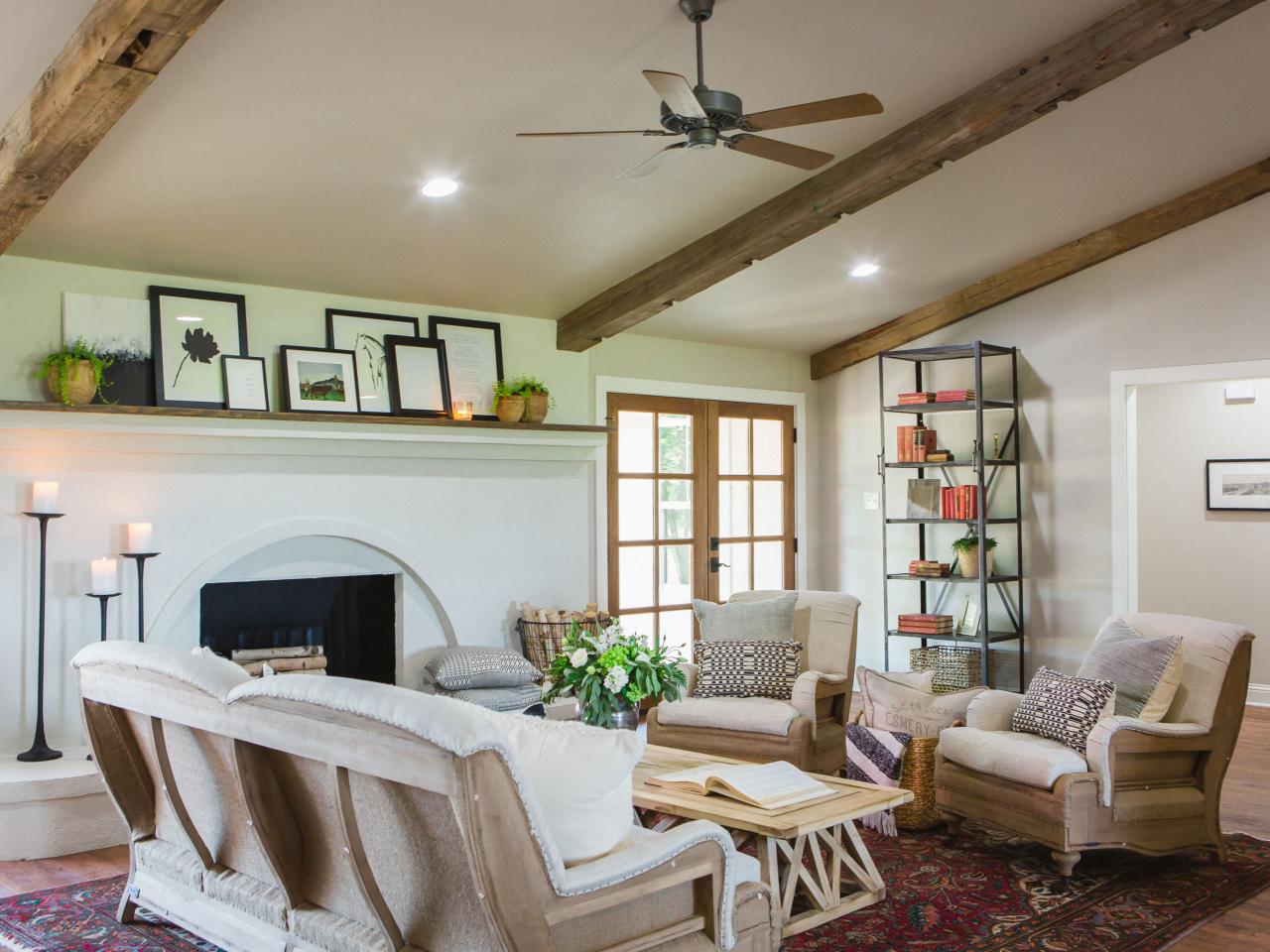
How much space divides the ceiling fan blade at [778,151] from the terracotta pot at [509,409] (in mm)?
2555

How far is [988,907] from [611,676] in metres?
1.38

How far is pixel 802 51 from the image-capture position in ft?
13.2

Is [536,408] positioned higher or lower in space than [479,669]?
higher

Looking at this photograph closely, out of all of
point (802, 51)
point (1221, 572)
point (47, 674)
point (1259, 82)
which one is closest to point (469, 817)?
point (802, 51)

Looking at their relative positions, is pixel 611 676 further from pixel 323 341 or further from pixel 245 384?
pixel 323 341

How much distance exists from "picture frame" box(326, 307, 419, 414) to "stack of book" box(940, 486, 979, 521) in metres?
3.26

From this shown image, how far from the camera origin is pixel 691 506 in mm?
7133

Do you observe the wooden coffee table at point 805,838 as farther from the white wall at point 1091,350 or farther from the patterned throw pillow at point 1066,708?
the white wall at point 1091,350

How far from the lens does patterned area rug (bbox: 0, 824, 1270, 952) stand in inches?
129

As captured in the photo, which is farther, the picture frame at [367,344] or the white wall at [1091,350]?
the white wall at [1091,350]

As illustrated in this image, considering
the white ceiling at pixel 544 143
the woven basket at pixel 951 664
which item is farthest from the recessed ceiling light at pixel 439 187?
the woven basket at pixel 951 664

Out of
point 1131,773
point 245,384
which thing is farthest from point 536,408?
point 1131,773

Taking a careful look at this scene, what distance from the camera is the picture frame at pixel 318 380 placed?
5.33 m

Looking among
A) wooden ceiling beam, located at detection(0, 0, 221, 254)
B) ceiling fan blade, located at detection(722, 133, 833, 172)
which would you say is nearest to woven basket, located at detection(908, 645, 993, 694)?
ceiling fan blade, located at detection(722, 133, 833, 172)
